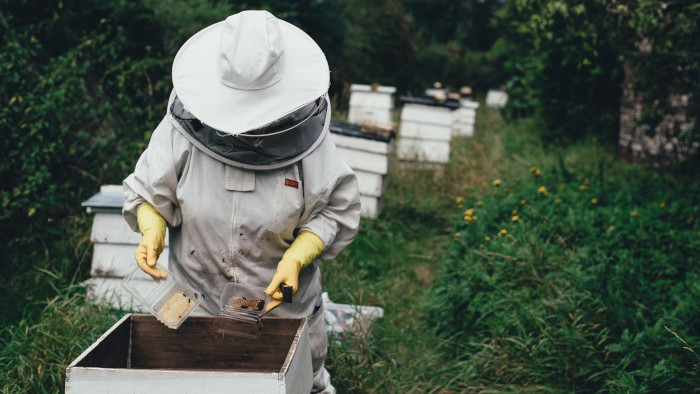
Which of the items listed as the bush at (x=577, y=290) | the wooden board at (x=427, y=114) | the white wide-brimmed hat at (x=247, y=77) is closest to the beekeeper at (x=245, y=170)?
the white wide-brimmed hat at (x=247, y=77)

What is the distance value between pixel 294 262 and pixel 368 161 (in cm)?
341

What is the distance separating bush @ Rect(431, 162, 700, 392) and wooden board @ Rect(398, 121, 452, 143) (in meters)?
2.10

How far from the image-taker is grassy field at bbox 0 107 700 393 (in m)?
2.87

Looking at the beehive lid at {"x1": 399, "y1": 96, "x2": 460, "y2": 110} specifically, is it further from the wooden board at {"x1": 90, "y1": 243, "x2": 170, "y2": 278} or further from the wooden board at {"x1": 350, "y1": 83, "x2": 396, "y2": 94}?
the wooden board at {"x1": 90, "y1": 243, "x2": 170, "y2": 278}

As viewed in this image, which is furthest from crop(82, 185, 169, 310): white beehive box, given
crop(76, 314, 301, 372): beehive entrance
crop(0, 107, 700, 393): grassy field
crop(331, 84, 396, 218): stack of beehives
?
crop(331, 84, 396, 218): stack of beehives

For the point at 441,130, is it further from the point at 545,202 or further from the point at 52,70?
the point at 52,70

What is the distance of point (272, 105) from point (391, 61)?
13.9 meters

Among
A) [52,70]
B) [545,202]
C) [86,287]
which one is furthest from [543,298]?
[52,70]

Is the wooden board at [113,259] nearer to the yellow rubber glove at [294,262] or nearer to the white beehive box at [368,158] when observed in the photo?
the yellow rubber glove at [294,262]

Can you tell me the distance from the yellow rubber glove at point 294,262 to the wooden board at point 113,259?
4.96 ft

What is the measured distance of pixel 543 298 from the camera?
137 inches

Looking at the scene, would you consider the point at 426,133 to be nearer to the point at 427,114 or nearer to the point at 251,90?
the point at 427,114

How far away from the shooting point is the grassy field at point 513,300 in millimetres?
2867

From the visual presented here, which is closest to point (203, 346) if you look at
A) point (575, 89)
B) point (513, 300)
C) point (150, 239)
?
point (150, 239)
